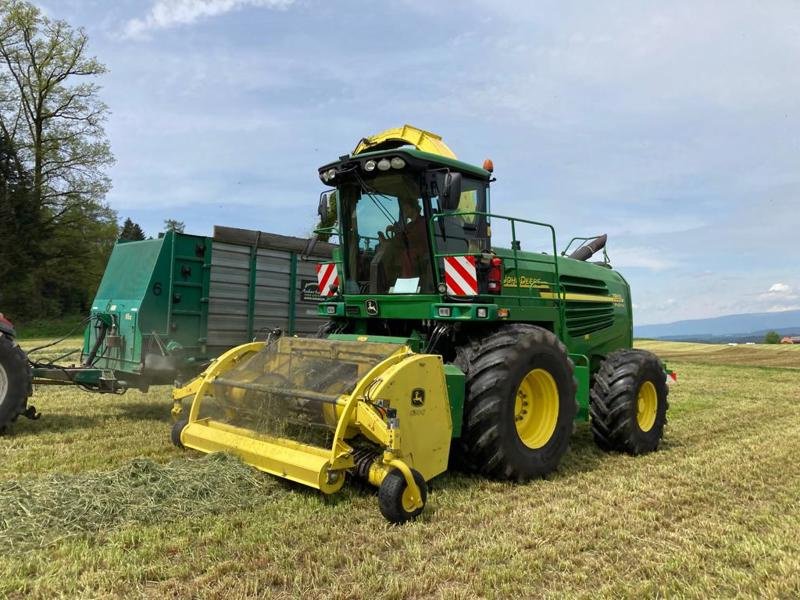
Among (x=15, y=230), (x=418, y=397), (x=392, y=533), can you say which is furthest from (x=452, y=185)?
(x=15, y=230)

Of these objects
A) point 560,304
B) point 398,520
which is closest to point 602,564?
point 398,520

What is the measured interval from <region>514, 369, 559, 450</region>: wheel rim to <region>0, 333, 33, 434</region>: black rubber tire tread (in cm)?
473

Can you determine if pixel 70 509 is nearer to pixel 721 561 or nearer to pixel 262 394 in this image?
pixel 262 394

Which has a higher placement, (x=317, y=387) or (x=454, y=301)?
(x=454, y=301)

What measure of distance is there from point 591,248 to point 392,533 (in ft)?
18.4

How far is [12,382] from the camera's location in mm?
5961

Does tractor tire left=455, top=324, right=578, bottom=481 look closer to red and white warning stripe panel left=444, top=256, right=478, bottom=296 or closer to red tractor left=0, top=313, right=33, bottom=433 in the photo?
red and white warning stripe panel left=444, top=256, right=478, bottom=296

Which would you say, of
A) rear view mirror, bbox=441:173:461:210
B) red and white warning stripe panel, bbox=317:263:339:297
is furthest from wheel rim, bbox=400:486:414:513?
red and white warning stripe panel, bbox=317:263:339:297

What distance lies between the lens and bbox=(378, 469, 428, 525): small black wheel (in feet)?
11.7

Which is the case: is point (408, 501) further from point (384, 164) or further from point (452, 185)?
point (384, 164)

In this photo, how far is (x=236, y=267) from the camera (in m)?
8.11

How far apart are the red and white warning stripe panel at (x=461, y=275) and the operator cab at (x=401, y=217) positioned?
0.16 metres

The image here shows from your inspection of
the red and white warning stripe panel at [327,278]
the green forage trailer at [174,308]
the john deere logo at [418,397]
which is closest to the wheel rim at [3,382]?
the green forage trailer at [174,308]

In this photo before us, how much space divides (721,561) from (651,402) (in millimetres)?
3326
